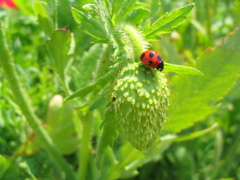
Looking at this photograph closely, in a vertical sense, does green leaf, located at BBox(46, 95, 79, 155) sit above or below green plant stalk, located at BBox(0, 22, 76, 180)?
below

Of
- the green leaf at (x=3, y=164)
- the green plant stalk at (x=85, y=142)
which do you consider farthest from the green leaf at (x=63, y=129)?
the green leaf at (x=3, y=164)

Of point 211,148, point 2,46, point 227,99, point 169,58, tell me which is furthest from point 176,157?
point 2,46

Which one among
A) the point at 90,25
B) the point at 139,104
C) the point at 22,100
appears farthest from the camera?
the point at 22,100

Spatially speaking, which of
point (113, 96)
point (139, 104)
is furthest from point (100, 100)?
point (139, 104)

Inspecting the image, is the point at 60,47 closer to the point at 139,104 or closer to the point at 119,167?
the point at 139,104

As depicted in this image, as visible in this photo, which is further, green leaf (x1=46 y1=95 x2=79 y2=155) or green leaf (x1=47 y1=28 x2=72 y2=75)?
green leaf (x1=46 y1=95 x2=79 y2=155)

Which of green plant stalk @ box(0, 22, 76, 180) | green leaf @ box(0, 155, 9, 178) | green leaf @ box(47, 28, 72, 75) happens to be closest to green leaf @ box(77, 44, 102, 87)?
green leaf @ box(47, 28, 72, 75)

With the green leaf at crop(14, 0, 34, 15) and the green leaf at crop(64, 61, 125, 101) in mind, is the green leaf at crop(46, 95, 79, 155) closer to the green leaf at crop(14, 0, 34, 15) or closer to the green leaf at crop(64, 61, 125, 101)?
the green leaf at crop(64, 61, 125, 101)
